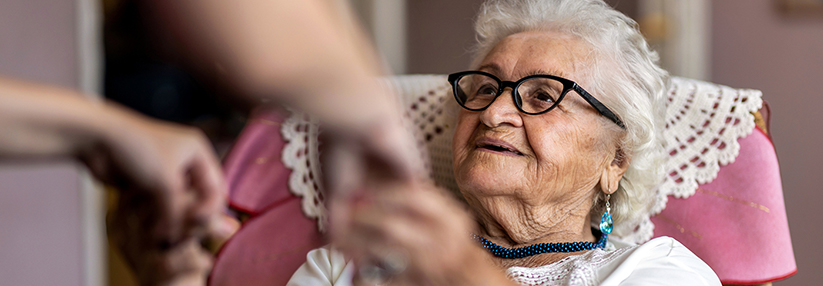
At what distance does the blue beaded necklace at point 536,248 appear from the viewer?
106 cm

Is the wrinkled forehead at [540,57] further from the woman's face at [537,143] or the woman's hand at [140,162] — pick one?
the woman's hand at [140,162]

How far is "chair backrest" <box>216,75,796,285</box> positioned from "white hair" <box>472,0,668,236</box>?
0.08 m

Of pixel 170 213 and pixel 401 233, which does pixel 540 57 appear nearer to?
pixel 401 233

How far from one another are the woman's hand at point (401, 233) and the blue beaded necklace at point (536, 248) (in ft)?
2.03

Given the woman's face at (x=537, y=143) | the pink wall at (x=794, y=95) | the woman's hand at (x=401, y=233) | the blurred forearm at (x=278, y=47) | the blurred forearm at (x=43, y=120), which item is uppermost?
the blurred forearm at (x=278, y=47)

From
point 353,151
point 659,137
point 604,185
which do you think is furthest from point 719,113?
point 353,151

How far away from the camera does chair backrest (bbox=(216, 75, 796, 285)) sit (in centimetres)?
115

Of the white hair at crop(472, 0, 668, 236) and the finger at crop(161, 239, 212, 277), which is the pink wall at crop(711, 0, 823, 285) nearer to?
the white hair at crop(472, 0, 668, 236)

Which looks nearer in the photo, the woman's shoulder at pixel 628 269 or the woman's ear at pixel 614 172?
the woman's shoulder at pixel 628 269

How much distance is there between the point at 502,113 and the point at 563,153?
133 mm

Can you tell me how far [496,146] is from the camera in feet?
3.45

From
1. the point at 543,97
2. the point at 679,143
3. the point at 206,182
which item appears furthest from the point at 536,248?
the point at 206,182

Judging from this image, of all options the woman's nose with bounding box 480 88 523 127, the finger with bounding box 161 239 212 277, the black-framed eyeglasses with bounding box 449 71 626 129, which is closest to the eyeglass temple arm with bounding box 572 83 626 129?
the black-framed eyeglasses with bounding box 449 71 626 129

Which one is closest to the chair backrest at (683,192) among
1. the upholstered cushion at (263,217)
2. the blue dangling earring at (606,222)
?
the upholstered cushion at (263,217)
